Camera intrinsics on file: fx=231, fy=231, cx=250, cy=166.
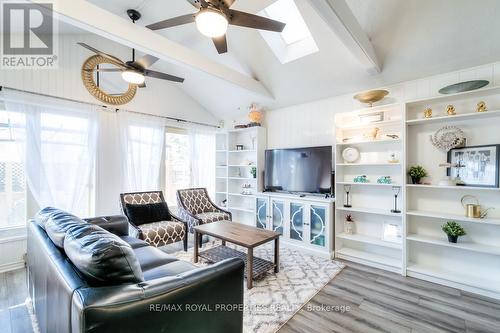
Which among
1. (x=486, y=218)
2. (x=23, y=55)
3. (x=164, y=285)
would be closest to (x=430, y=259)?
(x=486, y=218)

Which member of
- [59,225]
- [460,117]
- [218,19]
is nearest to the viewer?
[59,225]

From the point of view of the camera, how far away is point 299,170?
12.9 ft

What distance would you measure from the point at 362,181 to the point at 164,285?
10.1 ft

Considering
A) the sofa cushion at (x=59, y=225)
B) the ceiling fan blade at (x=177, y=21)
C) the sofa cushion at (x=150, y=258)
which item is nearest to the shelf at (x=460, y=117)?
the ceiling fan blade at (x=177, y=21)

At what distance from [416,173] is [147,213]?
12.2ft

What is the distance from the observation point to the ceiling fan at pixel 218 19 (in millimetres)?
1642

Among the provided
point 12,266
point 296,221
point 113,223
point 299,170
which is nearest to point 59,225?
point 113,223

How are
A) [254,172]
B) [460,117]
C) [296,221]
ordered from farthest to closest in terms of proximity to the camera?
[254,172]
[296,221]
[460,117]

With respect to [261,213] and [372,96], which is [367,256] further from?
[372,96]

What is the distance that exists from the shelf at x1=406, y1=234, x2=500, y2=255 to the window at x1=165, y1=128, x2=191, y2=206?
3918 mm

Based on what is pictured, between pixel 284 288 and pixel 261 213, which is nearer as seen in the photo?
pixel 284 288

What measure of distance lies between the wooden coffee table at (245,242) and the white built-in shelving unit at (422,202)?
4.03ft

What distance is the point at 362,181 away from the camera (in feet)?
11.1

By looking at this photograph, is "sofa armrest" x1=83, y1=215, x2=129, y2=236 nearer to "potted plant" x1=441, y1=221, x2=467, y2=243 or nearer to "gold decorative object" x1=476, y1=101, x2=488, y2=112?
"potted plant" x1=441, y1=221, x2=467, y2=243
